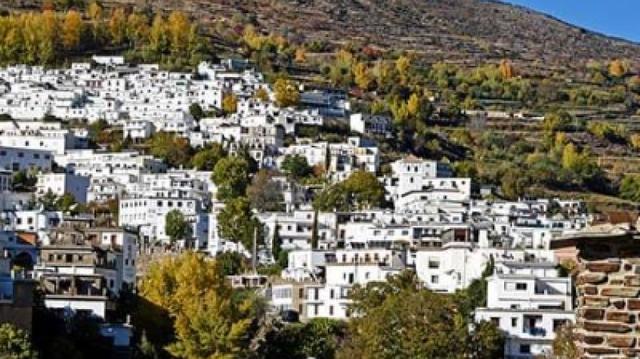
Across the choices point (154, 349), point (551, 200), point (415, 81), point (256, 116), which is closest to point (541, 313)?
point (154, 349)

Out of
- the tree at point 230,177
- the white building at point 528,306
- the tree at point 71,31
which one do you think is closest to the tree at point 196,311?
the white building at point 528,306

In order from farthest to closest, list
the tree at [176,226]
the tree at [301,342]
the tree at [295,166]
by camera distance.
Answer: the tree at [295,166]
the tree at [176,226]
the tree at [301,342]

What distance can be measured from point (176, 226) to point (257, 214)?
3.22 meters

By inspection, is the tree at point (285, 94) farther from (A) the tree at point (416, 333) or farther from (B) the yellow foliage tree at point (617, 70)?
(A) the tree at point (416, 333)

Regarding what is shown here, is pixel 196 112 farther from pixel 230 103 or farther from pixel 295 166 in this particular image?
pixel 295 166

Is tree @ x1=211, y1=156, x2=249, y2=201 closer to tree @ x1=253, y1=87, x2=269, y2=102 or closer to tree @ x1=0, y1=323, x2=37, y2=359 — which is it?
tree @ x1=253, y1=87, x2=269, y2=102

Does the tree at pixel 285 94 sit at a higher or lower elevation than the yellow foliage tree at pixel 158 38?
lower

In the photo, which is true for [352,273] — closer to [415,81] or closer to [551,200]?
[551,200]

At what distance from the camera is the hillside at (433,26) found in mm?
131375

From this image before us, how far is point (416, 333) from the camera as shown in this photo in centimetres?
3597

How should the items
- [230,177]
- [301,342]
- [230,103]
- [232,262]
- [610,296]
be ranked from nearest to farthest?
[610,296] → [301,342] → [232,262] → [230,177] → [230,103]

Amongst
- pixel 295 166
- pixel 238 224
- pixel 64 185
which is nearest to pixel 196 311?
pixel 238 224

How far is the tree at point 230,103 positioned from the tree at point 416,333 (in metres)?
49.2

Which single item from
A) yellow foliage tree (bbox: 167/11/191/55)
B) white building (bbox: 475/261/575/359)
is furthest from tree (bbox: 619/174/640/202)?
yellow foliage tree (bbox: 167/11/191/55)
